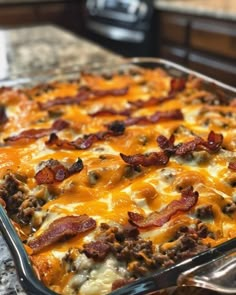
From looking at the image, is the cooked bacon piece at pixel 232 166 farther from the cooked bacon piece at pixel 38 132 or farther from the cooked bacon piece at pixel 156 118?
the cooked bacon piece at pixel 38 132

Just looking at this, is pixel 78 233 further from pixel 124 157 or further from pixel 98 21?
pixel 98 21

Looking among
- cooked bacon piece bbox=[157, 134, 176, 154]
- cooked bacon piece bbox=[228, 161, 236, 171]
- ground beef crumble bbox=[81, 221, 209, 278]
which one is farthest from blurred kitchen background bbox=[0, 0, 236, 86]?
ground beef crumble bbox=[81, 221, 209, 278]

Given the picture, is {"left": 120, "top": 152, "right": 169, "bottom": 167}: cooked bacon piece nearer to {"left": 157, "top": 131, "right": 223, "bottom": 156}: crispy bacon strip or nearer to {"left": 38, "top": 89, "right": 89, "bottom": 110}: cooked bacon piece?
{"left": 157, "top": 131, "right": 223, "bottom": 156}: crispy bacon strip

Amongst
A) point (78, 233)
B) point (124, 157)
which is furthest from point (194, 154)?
point (78, 233)

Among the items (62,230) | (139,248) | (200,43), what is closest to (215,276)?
(139,248)

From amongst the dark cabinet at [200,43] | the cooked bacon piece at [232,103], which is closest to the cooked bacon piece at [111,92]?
the cooked bacon piece at [232,103]
